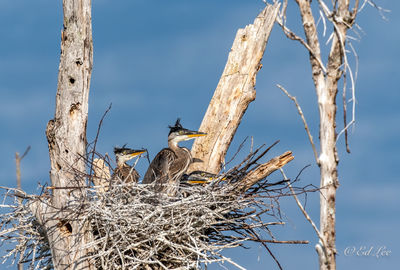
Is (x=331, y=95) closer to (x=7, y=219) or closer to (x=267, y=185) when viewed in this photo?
(x=267, y=185)

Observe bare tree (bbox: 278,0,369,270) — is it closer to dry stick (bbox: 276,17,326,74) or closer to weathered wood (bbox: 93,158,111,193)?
dry stick (bbox: 276,17,326,74)

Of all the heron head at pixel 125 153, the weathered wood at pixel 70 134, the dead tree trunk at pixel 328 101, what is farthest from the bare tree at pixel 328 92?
the heron head at pixel 125 153

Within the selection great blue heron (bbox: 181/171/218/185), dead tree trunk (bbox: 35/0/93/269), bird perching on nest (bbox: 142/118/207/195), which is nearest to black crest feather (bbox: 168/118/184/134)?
bird perching on nest (bbox: 142/118/207/195)

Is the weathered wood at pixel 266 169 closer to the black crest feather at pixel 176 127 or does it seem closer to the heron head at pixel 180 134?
the heron head at pixel 180 134

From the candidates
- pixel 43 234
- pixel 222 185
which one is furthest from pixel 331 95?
pixel 43 234

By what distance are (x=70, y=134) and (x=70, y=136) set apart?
0.08 ft

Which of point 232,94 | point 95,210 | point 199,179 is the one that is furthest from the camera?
point 232,94

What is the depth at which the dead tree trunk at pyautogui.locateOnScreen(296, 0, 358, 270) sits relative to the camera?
541 centimetres

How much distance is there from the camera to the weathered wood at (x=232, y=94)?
973 cm

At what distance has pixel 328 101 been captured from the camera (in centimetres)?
561

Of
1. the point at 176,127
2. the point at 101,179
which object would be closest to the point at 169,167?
the point at 101,179

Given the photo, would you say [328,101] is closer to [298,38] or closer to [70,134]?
[298,38]

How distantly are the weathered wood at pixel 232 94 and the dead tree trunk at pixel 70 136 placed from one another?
2.78 metres

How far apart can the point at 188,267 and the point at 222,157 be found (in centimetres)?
269
